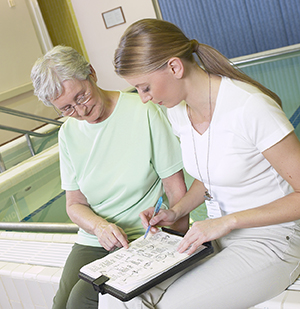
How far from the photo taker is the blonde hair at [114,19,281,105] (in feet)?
4.10

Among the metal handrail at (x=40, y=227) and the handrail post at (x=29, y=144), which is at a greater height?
the handrail post at (x=29, y=144)

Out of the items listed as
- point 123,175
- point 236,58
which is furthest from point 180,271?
point 236,58

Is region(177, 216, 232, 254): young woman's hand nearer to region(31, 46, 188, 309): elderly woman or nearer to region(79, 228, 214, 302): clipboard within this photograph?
region(79, 228, 214, 302): clipboard

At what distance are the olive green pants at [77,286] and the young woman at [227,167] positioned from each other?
30cm

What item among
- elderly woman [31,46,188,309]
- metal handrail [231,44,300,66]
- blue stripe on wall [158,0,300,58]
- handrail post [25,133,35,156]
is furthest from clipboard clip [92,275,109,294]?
blue stripe on wall [158,0,300,58]

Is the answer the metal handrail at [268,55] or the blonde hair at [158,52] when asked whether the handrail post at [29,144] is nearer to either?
the blonde hair at [158,52]

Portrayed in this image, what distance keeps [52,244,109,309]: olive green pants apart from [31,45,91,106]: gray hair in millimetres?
677

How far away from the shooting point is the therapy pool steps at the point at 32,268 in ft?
6.61

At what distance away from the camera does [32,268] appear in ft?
6.93

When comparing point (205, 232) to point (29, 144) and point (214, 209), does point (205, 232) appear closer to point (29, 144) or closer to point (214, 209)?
point (214, 209)

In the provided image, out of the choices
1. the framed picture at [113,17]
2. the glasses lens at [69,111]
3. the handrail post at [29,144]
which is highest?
the framed picture at [113,17]

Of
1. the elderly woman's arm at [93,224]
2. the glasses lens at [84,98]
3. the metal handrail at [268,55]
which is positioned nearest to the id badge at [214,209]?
Result: the elderly woman's arm at [93,224]

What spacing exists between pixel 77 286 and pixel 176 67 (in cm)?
89

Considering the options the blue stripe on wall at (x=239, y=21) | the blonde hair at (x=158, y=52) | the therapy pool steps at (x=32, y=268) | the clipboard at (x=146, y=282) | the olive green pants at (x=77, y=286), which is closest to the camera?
the clipboard at (x=146, y=282)
